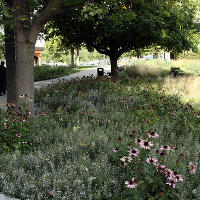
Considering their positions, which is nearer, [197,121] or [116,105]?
[197,121]

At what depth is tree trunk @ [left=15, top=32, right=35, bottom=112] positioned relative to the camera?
622 centimetres

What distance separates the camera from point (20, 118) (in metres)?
4.51

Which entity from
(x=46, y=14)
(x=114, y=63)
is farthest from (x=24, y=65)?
(x=114, y=63)

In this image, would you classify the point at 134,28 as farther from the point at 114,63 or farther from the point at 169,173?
the point at 169,173

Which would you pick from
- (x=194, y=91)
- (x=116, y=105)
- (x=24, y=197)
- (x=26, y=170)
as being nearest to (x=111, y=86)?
(x=116, y=105)

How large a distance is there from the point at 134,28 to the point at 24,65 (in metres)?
6.85

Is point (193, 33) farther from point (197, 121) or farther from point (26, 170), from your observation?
point (26, 170)

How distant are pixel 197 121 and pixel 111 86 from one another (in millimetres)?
3912

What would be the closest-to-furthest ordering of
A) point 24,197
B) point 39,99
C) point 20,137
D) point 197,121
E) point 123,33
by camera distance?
point 24,197, point 20,137, point 197,121, point 39,99, point 123,33

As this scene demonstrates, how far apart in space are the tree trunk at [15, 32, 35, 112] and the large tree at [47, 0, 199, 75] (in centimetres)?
396

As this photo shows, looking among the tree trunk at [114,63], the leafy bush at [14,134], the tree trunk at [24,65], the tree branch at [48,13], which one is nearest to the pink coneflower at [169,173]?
the leafy bush at [14,134]

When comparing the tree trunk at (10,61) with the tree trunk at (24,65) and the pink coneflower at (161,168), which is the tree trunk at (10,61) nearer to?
the tree trunk at (24,65)

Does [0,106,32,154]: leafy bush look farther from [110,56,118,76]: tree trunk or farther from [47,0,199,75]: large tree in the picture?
[110,56,118,76]: tree trunk

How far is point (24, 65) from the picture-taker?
20.7 feet
